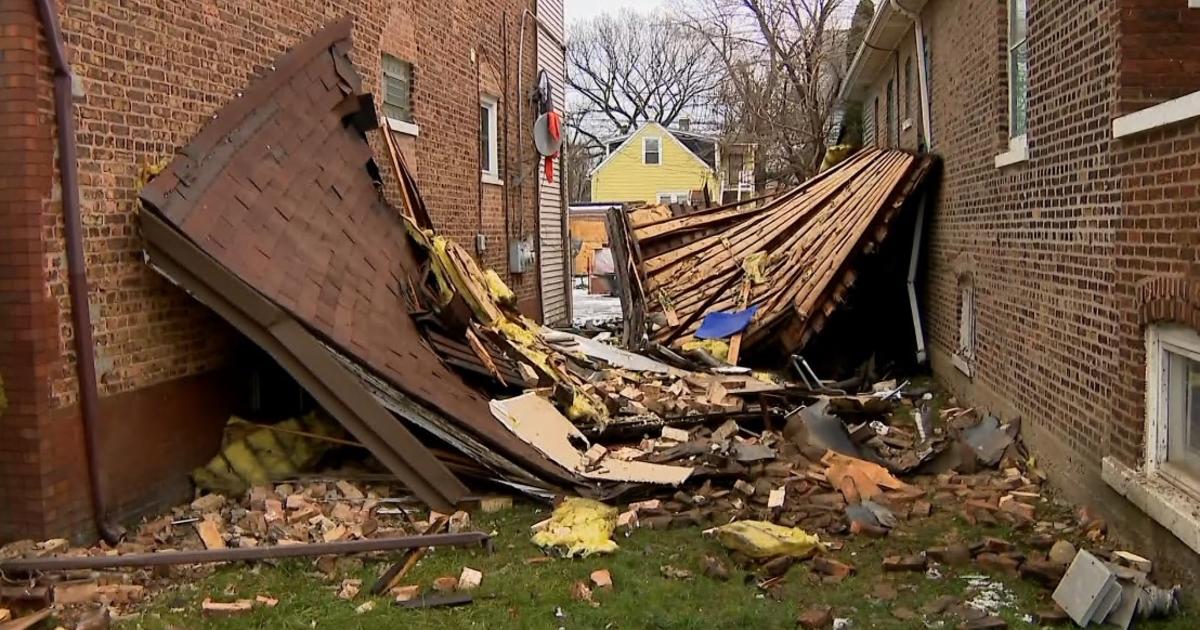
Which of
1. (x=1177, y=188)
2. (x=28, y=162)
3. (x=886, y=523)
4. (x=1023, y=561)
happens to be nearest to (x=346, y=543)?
(x=28, y=162)

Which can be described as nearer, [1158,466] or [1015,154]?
[1158,466]

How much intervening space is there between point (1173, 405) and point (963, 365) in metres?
5.16

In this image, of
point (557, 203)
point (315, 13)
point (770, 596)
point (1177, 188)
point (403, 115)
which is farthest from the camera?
point (557, 203)

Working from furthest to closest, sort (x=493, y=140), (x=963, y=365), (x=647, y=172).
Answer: (x=647, y=172), (x=493, y=140), (x=963, y=365)

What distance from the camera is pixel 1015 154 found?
8.14 m

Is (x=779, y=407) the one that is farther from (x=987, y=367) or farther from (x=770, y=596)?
(x=770, y=596)

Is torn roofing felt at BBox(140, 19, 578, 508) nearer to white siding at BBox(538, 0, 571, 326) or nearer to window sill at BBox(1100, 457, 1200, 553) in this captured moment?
window sill at BBox(1100, 457, 1200, 553)

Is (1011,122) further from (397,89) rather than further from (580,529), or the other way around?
(397,89)

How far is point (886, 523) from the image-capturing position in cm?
656

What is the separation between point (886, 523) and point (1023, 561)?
3.43 feet

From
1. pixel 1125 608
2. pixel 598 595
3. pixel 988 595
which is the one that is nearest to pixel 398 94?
pixel 598 595

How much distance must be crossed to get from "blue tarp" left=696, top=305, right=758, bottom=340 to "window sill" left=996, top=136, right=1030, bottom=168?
4103 mm

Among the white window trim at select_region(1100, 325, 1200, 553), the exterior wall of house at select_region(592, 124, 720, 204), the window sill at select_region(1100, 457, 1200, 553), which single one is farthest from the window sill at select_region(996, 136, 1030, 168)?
the exterior wall of house at select_region(592, 124, 720, 204)

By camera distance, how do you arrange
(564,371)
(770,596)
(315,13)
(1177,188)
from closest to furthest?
(1177,188)
(770,596)
(315,13)
(564,371)
